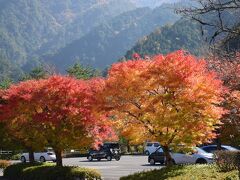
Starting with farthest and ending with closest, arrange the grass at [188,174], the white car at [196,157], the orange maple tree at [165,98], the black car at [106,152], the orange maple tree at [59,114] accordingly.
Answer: the black car at [106,152]
the white car at [196,157]
the orange maple tree at [59,114]
the orange maple tree at [165,98]
the grass at [188,174]

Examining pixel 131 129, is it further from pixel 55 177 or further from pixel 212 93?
pixel 55 177

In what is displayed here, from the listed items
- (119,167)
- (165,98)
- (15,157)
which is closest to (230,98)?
(165,98)

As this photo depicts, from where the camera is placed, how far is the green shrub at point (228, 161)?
15.5m

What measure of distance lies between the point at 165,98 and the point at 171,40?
465ft

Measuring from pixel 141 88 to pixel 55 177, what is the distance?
659 cm

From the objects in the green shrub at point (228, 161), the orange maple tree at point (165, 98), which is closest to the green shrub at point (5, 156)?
the orange maple tree at point (165, 98)

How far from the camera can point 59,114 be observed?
20203 millimetres

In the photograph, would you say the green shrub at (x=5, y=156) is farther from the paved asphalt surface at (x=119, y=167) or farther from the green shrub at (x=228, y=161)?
the green shrub at (x=228, y=161)

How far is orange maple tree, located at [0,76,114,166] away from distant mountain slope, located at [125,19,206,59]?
4831 inches

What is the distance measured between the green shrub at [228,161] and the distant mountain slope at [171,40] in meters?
126

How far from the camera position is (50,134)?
20766 mm

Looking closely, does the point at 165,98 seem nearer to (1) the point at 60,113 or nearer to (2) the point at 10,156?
(1) the point at 60,113

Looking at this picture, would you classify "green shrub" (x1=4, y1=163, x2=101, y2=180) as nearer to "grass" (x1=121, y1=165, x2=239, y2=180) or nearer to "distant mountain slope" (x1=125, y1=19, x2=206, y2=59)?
"grass" (x1=121, y1=165, x2=239, y2=180)

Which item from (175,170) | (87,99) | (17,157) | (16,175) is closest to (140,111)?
(175,170)
